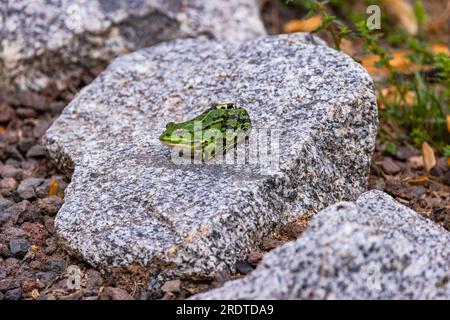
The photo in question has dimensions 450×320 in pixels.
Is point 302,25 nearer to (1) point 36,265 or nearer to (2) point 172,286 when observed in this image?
(1) point 36,265

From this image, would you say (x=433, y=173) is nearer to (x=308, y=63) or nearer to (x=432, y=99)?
(x=432, y=99)

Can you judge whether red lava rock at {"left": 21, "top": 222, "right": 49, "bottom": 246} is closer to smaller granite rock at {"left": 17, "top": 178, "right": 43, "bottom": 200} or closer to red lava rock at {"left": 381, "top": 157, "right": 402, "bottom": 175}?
smaller granite rock at {"left": 17, "top": 178, "right": 43, "bottom": 200}

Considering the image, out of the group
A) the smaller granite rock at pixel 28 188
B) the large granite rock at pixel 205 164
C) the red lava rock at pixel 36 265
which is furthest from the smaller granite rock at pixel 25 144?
the red lava rock at pixel 36 265

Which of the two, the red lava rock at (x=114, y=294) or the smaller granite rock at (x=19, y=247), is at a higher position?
the smaller granite rock at (x=19, y=247)

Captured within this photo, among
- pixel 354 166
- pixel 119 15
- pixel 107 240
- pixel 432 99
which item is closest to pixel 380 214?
pixel 354 166

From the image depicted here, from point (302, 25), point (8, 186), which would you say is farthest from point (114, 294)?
point (302, 25)

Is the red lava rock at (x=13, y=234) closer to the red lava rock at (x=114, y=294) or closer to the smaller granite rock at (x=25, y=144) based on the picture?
the red lava rock at (x=114, y=294)
